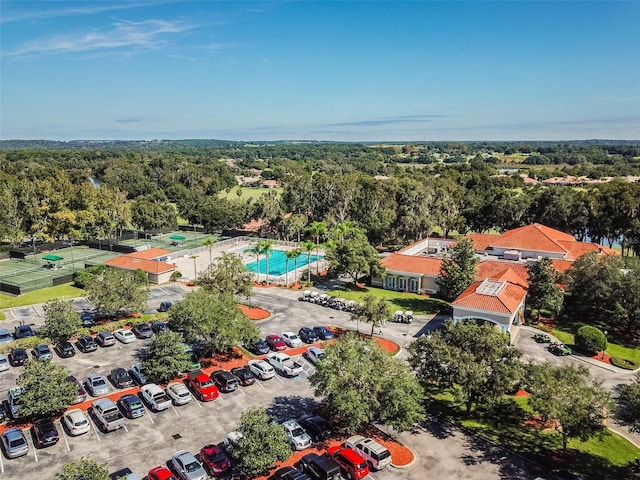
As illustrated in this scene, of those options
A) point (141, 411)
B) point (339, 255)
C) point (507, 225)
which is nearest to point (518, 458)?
point (141, 411)

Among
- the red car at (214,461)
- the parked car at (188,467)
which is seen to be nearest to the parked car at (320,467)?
the red car at (214,461)

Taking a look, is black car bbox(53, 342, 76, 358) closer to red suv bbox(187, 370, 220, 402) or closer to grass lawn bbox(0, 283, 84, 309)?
red suv bbox(187, 370, 220, 402)

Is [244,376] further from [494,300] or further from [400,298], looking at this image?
[400,298]

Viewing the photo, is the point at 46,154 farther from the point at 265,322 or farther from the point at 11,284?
the point at 265,322

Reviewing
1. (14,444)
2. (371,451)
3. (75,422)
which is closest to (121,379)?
(75,422)

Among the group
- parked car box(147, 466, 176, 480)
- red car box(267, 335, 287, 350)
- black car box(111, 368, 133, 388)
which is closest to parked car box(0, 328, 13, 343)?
black car box(111, 368, 133, 388)
